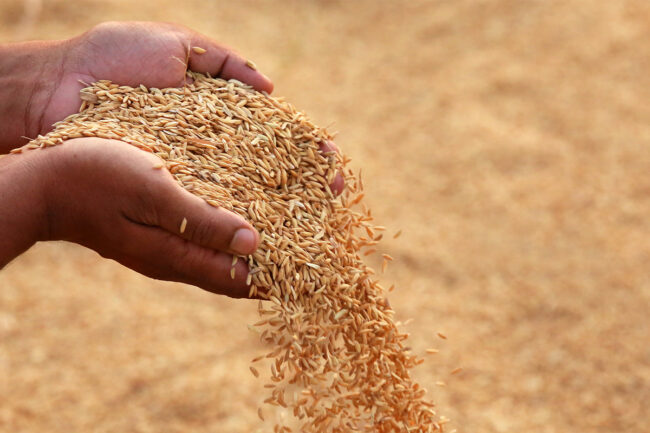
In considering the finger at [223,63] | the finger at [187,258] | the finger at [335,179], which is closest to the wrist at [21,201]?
the finger at [187,258]

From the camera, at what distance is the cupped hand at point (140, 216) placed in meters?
1.90

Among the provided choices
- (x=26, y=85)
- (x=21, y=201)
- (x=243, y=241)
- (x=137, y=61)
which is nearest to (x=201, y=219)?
(x=243, y=241)

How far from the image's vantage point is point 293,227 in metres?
2.06

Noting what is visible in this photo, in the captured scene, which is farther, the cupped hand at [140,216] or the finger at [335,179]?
the finger at [335,179]

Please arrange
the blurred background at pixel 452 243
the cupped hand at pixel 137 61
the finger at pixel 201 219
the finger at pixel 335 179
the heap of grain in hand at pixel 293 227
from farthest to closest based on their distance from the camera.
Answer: the blurred background at pixel 452 243, the cupped hand at pixel 137 61, the finger at pixel 335 179, the heap of grain in hand at pixel 293 227, the finger at pixel 201 219

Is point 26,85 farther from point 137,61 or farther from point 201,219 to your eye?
point 201,219

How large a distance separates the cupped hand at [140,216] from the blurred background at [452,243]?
1288 mm

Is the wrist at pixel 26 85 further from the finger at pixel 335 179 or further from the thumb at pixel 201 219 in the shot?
the finger at pixel 335 179

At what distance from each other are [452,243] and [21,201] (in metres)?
2.47

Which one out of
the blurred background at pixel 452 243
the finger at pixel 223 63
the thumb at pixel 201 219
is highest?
the finger at pixel 223 63

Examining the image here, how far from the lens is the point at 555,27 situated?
17.9 ft

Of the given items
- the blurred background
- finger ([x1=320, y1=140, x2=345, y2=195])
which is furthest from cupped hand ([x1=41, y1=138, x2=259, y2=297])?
the blurred background

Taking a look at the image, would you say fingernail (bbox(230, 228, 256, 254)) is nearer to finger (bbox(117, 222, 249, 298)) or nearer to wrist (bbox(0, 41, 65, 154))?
finger (bbox(117, 222, 249, 298))

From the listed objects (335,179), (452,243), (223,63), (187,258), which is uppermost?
(223,63)
